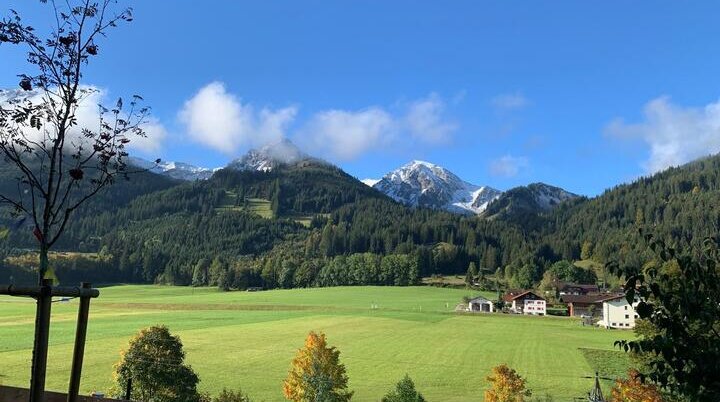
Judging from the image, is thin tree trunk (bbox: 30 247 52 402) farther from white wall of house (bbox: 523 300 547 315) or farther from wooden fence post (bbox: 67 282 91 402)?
white wall of house (bbox: 523 300 547 315)

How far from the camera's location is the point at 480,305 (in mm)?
124500

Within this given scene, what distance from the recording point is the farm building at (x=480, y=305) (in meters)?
124

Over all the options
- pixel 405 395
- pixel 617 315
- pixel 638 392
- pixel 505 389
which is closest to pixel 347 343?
pixel 505 389

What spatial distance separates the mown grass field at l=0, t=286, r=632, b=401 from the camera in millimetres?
44438

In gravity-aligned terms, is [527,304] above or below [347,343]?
above

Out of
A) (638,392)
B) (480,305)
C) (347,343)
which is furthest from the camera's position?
(480,305)

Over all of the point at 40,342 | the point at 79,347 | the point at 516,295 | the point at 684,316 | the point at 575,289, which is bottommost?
the point at 516,295

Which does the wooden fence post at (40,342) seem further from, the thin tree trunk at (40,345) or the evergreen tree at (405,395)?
the evergreen tree at (405,395)

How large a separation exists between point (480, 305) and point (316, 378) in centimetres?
9393

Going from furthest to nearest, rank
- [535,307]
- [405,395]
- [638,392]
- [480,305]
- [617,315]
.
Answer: [535,307] → [480,305] → [617,315] → [405,395] → [638,392]

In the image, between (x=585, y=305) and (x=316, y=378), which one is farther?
(x=585, y=305)

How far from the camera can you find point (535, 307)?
12606 cm

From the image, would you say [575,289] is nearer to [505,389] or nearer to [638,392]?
[505,389]

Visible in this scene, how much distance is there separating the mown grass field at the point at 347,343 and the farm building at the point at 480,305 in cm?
440
